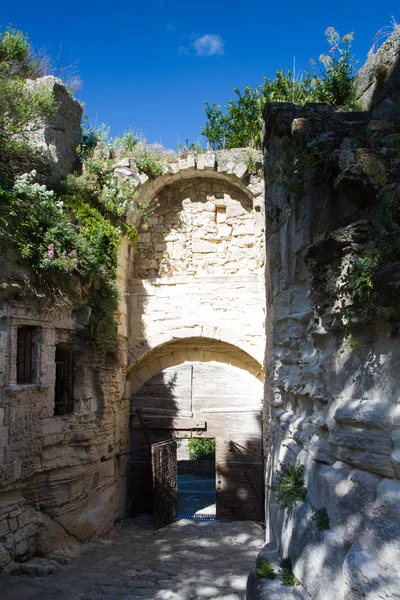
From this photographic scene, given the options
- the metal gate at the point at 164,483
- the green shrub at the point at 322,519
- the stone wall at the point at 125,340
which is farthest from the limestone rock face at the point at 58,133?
the green shrub at the point at 322,519

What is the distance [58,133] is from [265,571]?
332 inches

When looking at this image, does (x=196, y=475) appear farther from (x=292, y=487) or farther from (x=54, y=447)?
(x=292, y=487)

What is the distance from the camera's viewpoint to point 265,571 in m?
3.30

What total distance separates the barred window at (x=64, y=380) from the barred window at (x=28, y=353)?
0.77m

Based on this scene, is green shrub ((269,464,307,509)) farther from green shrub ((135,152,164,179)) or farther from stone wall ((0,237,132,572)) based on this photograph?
green shrub ((135,152,164,179))

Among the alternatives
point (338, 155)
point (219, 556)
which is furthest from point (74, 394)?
point (338, 155)

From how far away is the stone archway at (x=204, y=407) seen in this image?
9148 millimetres

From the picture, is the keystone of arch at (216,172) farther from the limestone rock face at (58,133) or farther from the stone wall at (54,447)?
the stone wall at (54,447)

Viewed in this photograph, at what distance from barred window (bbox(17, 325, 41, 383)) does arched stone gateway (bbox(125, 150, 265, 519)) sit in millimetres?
2817

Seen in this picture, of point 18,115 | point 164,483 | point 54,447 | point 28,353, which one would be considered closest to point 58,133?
point 18,115

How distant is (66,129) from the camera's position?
9625 millimetres

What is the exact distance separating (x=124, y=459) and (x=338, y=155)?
782 centimetres

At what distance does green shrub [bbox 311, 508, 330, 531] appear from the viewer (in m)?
2.69

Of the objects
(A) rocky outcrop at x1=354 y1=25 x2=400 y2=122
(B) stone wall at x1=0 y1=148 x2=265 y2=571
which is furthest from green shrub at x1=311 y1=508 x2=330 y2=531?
(B) stone wall at x1=0 y1=148 x2=265 y2=571
